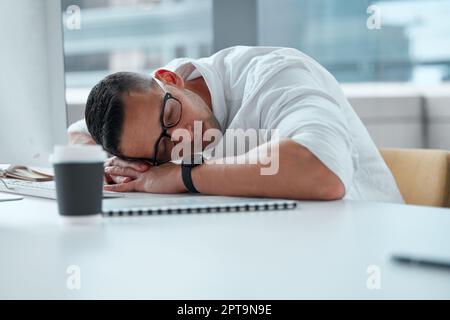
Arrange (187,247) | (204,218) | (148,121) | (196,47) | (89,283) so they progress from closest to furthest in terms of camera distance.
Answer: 1. (89,283)
2. (187,247)
3. (204,218)
4. (148,121)
5. (196,47)

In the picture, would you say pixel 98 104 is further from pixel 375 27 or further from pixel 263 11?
pixel 375 27

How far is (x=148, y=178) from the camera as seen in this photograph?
1.50 m

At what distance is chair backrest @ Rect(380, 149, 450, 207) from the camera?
4.93 ft

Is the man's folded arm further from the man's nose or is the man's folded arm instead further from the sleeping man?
the man's nose

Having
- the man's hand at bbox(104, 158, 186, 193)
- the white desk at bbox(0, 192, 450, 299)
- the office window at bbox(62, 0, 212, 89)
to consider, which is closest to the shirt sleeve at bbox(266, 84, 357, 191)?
the white desk at bbox(0, 192, 450, 299)

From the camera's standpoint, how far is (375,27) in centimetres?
390

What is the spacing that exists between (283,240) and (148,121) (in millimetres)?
695

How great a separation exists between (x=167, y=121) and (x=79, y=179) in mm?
504

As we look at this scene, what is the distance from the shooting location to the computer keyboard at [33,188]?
1.38m

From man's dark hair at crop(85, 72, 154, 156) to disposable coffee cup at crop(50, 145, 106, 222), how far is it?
0.45 metres

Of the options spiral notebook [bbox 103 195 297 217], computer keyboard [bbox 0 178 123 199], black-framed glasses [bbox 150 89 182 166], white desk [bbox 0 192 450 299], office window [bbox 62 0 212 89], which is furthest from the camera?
office window [bbox 62 0 212 89]

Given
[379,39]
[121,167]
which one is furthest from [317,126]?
[379,39]

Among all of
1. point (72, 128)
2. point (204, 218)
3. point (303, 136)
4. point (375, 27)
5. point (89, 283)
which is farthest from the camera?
point (375, 27)

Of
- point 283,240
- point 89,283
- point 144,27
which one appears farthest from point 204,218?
point 144,27
